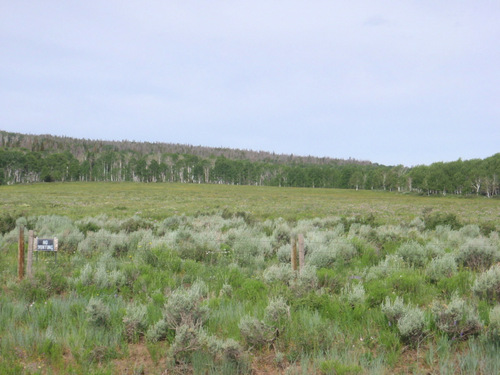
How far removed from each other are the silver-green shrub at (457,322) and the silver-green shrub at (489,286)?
1330 mm

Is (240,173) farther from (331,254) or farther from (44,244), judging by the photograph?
(44,244)

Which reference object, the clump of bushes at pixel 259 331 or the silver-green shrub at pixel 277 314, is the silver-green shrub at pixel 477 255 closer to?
the silver-green shrub at pixel 277 314

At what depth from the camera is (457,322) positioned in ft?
16.9

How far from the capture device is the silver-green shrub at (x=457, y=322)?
4.99 meters

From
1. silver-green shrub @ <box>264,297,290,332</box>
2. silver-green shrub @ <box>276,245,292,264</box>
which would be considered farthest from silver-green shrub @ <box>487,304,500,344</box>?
silver-green shrub @ <box>276,245,292,264</box>

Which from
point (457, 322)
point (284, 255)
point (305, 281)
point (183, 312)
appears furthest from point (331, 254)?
point (183, 312)

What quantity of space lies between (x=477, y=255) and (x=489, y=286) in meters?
3.14

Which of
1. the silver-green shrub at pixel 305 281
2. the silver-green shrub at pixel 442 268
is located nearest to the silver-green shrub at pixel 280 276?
the silver-green shrub at pixel 305 281

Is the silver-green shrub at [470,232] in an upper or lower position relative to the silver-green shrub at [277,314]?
upper

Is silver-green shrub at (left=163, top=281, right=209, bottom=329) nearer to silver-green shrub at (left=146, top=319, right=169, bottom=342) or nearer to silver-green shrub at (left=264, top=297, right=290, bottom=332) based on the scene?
silver-green shrub at (left=146, top=319, right=169, bottom=342)

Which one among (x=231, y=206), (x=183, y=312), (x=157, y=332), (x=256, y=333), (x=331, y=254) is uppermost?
(x=331, y=254)

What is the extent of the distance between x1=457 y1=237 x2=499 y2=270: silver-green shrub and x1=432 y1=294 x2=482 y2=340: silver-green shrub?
4.23 metres

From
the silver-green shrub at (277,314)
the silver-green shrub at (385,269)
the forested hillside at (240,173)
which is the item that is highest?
the forested hillside at (240,173)

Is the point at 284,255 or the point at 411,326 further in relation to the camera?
the point at 284,255
